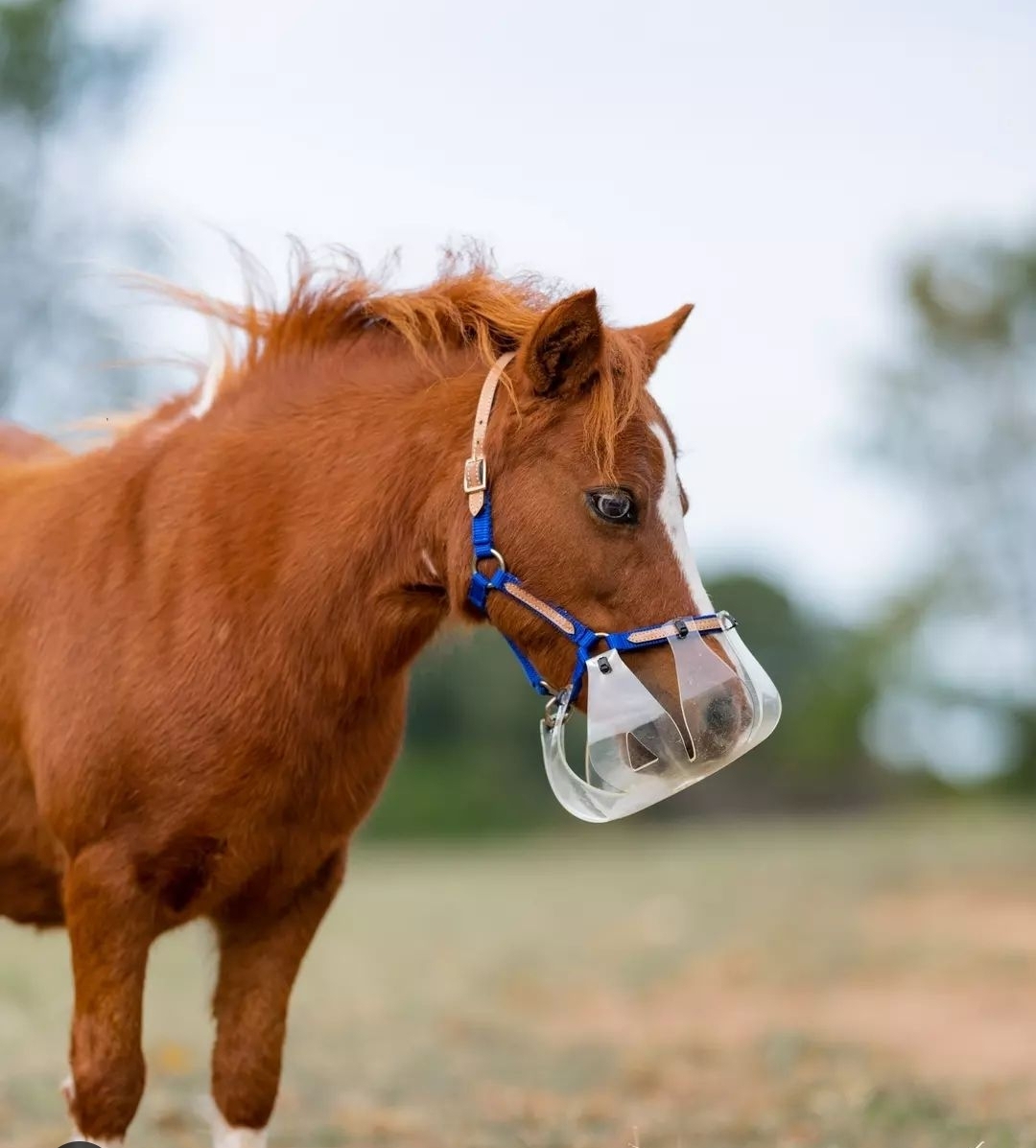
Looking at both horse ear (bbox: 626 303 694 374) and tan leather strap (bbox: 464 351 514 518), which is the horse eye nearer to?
tan leather strap (bbox: 464 351 514 518)

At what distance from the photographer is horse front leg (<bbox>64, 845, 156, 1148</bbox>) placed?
3764 millimetres

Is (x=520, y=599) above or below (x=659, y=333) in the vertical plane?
below

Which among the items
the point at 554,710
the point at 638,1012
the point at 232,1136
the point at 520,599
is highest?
the point at 520,599

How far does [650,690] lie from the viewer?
352 cm

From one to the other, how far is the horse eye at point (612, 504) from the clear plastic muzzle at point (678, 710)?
0.32 meters

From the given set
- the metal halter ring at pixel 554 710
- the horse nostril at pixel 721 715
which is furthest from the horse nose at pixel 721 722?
the metal halter ring at pixel 554 710

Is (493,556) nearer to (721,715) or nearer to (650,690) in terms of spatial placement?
(650,690)

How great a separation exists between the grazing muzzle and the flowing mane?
299mm

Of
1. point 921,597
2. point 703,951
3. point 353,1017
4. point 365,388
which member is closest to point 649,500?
point 365,388

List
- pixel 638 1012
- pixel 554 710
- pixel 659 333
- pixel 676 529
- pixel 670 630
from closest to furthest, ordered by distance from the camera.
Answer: pixel 670 630, pixel 676 529, pixel 554 710, pixel 659 333, pixel 638 1012

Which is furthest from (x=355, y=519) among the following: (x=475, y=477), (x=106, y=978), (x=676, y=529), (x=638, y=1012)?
(x=638, y=1012)

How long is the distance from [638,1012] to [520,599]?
843 centimetres

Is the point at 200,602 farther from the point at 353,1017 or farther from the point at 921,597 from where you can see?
the point at 921,597

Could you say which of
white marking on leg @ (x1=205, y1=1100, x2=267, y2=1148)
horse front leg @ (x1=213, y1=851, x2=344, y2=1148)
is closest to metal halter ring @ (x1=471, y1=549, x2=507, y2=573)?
horse front leg @ (x1=213, y1=851, x2=344, y2=1148)
